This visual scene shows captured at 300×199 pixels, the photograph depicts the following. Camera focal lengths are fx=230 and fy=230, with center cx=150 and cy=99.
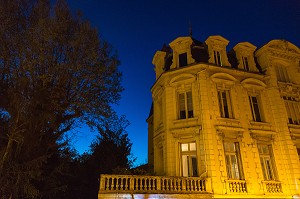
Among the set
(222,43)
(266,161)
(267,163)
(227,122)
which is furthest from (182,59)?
(267,163)

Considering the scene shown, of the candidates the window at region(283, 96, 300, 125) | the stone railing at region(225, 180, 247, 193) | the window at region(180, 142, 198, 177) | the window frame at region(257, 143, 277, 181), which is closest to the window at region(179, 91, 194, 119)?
the window at region(180, 142, 198, 177)

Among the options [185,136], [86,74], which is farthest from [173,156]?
[86,74]

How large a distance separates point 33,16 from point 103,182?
1006 cm

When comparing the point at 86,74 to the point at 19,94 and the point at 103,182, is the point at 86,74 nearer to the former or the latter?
the point at 19,94

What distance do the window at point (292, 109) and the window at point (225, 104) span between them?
463cm

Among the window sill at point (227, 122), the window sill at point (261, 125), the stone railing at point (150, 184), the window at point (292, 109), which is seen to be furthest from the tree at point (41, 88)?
the window at point (292, 109)

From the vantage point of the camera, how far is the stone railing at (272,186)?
13195mm

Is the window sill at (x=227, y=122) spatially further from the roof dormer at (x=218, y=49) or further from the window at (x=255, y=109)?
the roof dormer at (x=218, y=49)

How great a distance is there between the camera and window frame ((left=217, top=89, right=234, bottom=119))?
1480 cm

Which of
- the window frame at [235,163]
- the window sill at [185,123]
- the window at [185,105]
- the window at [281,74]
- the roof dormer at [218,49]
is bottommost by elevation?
the window frame at [235,163]

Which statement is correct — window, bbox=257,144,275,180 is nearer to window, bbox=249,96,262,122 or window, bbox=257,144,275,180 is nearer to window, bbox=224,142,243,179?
window, bbox=224,142,243,179

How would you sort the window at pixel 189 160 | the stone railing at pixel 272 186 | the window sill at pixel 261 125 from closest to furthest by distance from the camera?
the stone railing at pixel 272 186
the window at pixel 189 160
the window sill at pixel 261 125

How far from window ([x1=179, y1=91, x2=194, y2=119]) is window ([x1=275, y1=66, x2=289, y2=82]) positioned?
24.5 feet

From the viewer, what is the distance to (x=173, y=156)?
13.7 meters
